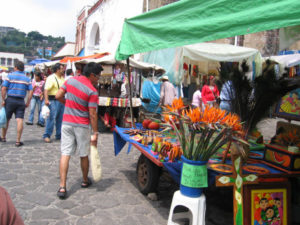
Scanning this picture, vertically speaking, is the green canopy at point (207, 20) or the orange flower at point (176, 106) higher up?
the green canopy at point (207, 20)

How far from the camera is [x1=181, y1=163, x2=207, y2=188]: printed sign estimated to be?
2590 mm

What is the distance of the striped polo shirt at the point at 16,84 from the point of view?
19.1ft

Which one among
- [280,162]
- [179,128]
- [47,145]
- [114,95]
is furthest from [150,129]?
[114,95]

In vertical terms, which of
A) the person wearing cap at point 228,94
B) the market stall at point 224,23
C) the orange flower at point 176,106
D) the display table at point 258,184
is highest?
the market stall at point 224,23

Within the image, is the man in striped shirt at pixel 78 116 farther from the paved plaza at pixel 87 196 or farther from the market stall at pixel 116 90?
the market stall at pixel 116 90

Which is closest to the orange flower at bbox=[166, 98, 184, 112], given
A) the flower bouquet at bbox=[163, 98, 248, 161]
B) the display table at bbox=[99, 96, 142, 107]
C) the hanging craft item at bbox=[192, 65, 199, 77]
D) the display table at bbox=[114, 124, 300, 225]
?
the flower bouquet at bbox=[163, 98, 248, 161]

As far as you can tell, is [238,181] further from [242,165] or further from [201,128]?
[201,128]

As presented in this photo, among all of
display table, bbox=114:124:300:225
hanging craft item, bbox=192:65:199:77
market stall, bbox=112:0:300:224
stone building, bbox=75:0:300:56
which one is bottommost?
display table, bbox=114:124:300:225

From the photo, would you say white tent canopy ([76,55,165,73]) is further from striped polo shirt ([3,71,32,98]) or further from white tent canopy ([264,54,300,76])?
white tent canopy ([264,54,300,76])

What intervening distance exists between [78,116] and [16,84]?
117 inches

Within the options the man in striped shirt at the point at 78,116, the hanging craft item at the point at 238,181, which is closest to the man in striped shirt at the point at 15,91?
the man in striped shirt at the point at 78,116

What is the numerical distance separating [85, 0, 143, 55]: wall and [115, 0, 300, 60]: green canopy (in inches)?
396

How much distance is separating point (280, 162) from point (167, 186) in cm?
200

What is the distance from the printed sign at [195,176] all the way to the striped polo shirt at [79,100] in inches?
67.9
